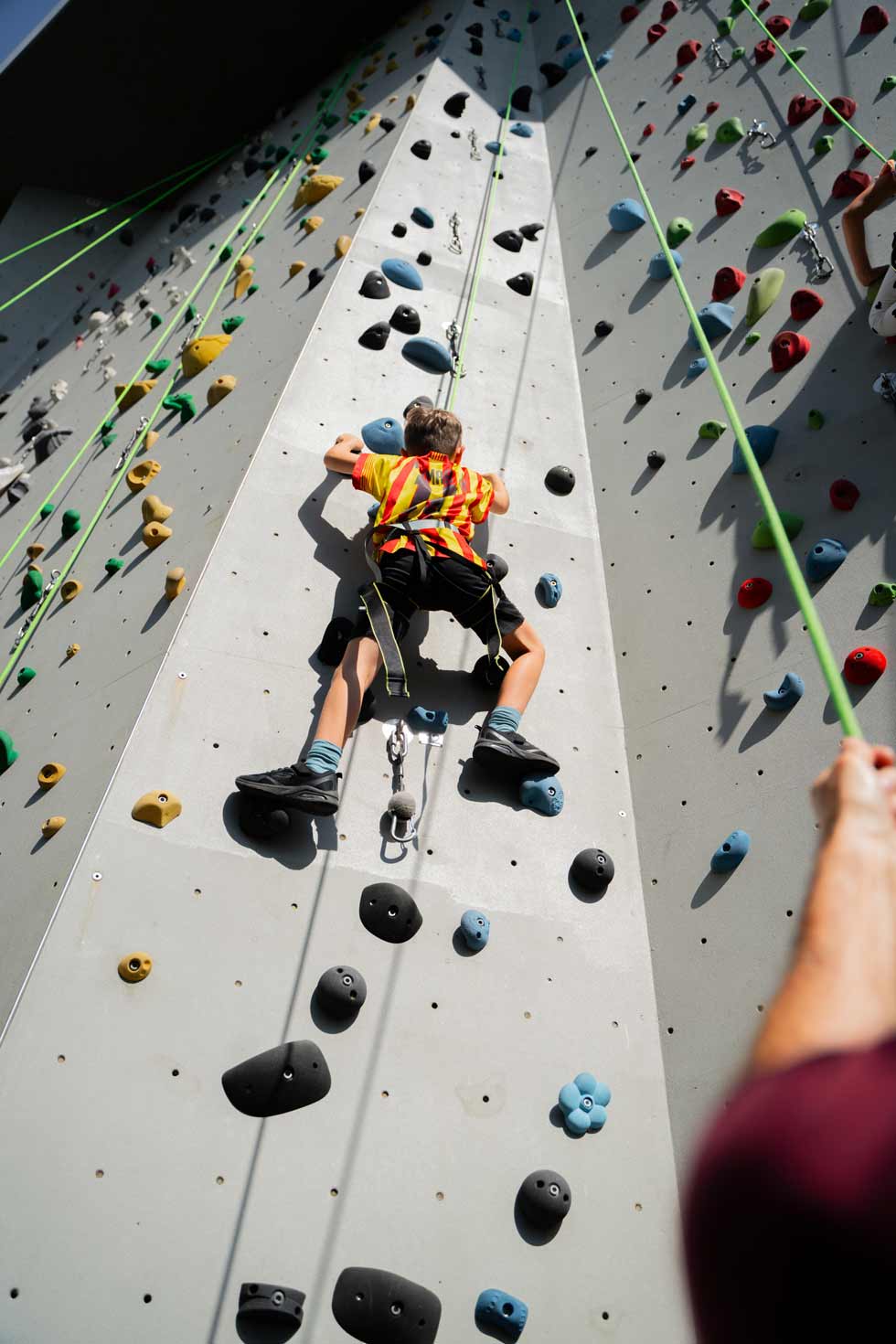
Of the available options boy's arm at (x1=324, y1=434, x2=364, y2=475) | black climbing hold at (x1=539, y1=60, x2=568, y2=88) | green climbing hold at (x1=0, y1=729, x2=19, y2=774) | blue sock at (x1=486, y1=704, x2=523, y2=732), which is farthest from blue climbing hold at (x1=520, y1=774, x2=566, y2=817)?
black climbing hold at (x1=539, y1=60, x2=568, y2=88)

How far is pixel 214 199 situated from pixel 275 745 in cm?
414

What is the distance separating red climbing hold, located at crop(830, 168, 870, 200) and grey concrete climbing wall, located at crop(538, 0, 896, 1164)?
47mm

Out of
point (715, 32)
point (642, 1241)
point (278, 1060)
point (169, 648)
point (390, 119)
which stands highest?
point (715, 32)

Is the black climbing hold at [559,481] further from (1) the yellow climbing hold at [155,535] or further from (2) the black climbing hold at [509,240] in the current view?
(2) the black climbing hold at [509,240]

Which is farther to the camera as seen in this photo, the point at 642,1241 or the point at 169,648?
the point at 169,648

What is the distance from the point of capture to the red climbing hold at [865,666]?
1.96 meters

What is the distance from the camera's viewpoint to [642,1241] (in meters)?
1.71

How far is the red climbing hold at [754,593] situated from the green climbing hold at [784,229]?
128 cm

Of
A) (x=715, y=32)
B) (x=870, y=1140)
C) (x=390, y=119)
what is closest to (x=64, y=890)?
(x=870, y=1140)

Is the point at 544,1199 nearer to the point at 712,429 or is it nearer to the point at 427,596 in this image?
the point at 427,596

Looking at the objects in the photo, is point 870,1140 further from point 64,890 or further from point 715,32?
point 715,32

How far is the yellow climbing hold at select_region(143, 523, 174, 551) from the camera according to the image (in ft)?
8.59

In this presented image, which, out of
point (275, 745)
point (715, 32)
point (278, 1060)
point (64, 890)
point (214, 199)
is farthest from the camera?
point (214, 199)

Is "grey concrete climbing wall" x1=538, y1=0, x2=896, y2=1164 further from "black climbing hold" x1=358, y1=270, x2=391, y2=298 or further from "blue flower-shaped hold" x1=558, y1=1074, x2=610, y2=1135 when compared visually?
"black climbing hold" x1=358, y1=270, x2=391, y2=298
